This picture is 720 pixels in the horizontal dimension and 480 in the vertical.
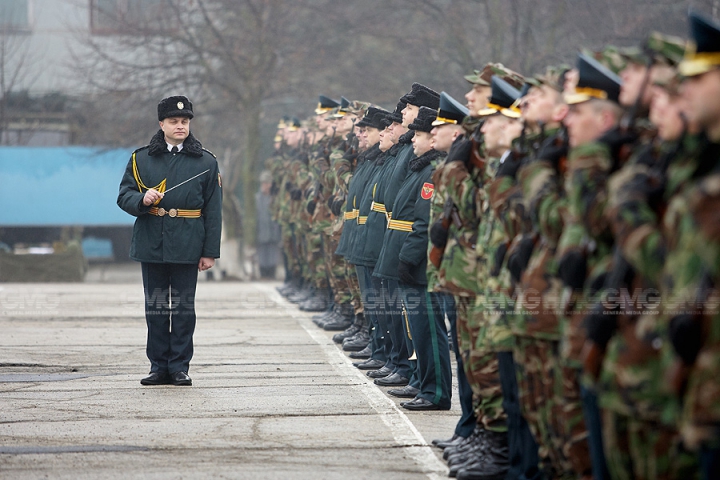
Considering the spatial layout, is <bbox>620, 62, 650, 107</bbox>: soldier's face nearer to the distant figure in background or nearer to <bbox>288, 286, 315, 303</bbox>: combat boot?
<bbox>288, 286, 315, 303</bbox>: combat boot

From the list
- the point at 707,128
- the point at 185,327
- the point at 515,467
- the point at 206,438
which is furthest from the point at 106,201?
the point at 707,128

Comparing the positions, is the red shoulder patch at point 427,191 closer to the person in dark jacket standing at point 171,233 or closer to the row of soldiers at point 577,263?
the row of soldiers at point 577,263

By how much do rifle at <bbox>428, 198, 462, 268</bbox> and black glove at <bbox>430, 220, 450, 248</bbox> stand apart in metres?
0.01

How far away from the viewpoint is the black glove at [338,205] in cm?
1388

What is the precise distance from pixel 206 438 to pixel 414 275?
2059mm

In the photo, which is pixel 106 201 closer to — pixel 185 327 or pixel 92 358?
pixel 92 358

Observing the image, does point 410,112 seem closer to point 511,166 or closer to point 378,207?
point 378,207

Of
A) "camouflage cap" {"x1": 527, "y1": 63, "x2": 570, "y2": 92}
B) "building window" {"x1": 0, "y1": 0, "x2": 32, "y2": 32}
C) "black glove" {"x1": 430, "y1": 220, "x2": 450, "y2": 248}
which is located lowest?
"black glove" {"x1": 430, "y1": 220, "x2": 450, "y2": 248}

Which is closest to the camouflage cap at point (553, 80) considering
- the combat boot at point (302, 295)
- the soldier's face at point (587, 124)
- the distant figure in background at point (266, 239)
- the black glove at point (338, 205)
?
the soldier's face at point (587, 124)

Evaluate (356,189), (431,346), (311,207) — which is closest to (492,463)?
(431,346)

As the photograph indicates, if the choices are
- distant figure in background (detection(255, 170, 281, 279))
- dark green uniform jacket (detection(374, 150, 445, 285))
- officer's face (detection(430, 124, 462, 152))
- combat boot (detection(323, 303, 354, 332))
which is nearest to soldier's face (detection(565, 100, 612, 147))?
officer's face (detection(430, 124, 462, 152))

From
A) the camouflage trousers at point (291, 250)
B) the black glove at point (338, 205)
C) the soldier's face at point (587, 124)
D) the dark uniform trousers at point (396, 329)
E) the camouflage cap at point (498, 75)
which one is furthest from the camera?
the camouflage trousers at point (291, 250)

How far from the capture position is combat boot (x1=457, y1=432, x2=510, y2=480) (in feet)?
20.7

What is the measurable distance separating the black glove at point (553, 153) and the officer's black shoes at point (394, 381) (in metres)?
4.60
